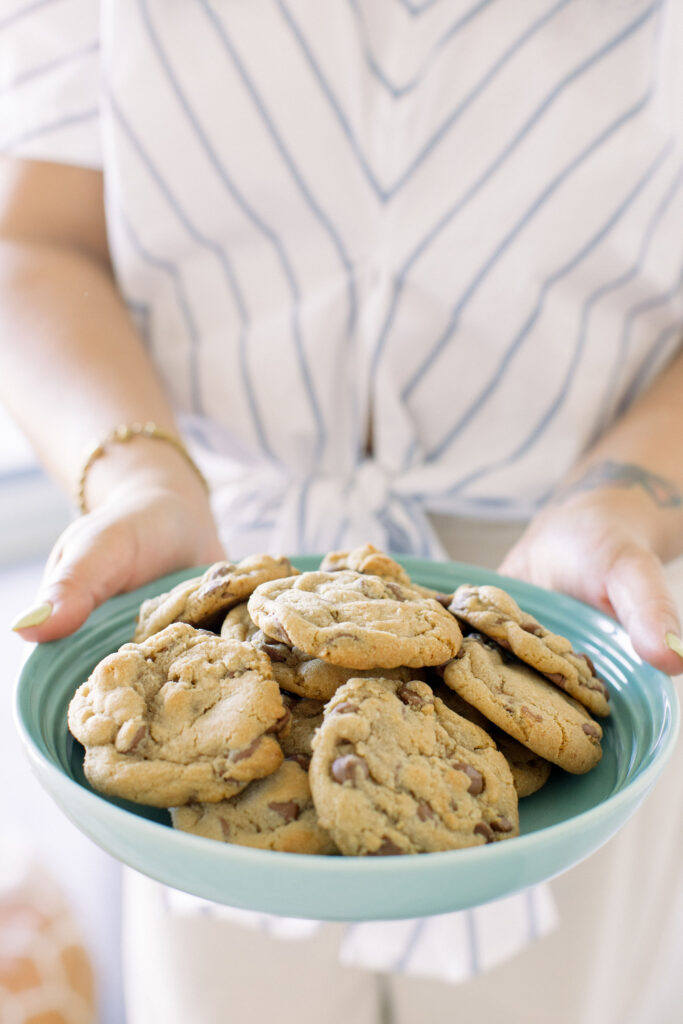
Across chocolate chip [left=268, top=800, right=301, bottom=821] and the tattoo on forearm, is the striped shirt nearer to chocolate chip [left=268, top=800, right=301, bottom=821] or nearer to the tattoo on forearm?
the tattoo on forearm

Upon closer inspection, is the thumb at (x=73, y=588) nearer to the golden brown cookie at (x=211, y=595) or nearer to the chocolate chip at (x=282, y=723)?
the golden brown cookie at (x=211, y=595)

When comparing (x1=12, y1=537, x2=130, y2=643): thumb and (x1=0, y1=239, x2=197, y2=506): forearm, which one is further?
(x1=0, y1=239, x2=197, y2=506): forearm

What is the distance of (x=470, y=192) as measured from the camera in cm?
104

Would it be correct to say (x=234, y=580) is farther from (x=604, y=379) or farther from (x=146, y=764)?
(x=604, y=379)

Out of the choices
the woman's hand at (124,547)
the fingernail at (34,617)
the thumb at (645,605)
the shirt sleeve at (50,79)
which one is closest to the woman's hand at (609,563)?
the thumb at (645,605)

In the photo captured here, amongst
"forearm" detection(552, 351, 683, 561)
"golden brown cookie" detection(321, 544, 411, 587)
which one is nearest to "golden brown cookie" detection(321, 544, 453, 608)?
"golden brown cookie" detection(321, 544, 411, 587)

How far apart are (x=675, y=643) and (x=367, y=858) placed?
13.3 inches

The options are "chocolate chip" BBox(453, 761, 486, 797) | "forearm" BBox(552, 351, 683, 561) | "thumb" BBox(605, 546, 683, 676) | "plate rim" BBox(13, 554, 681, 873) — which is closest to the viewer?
"plate rim" BBox(13, 554, 681, 873)

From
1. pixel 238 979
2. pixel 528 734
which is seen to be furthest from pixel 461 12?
pixel 238 979

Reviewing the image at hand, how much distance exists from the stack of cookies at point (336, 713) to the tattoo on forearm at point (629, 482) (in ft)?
1.15

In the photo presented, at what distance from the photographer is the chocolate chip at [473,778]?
0.60 meters

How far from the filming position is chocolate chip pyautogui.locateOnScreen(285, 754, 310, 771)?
24.1 inches

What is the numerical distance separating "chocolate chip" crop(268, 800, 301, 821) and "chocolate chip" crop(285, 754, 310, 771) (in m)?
0.04

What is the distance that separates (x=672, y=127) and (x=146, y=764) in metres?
0.94
